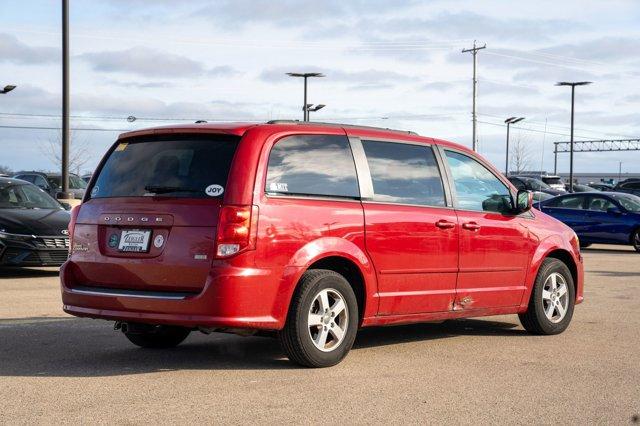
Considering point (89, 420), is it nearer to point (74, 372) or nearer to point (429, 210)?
point (74, 372)

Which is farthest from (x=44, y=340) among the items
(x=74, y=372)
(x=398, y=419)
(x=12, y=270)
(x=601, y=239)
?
(x=601, y=239)

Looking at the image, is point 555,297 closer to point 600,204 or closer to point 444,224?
point 444,224

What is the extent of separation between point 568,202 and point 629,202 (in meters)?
1.57

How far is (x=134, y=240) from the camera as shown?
7402 mm

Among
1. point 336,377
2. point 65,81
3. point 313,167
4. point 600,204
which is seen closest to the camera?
point 336,377

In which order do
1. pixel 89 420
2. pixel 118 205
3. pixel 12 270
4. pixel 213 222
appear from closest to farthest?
pixel 89 420
pixel 213 222
pixel 118 205
pixel 12 270

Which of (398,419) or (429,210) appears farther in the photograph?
(429,210)

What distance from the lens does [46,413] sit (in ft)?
19.4

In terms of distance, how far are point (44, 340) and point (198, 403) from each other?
2991 millimetres

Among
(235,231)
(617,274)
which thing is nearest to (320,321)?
(235,231)

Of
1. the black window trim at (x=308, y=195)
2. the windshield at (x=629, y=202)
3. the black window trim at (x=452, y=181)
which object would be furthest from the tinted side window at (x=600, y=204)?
the black window trim at (x=308, y=195)

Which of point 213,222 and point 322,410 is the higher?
point 213,222

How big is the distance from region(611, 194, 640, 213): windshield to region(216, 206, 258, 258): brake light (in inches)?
737

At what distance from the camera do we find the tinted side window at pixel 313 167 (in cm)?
742
